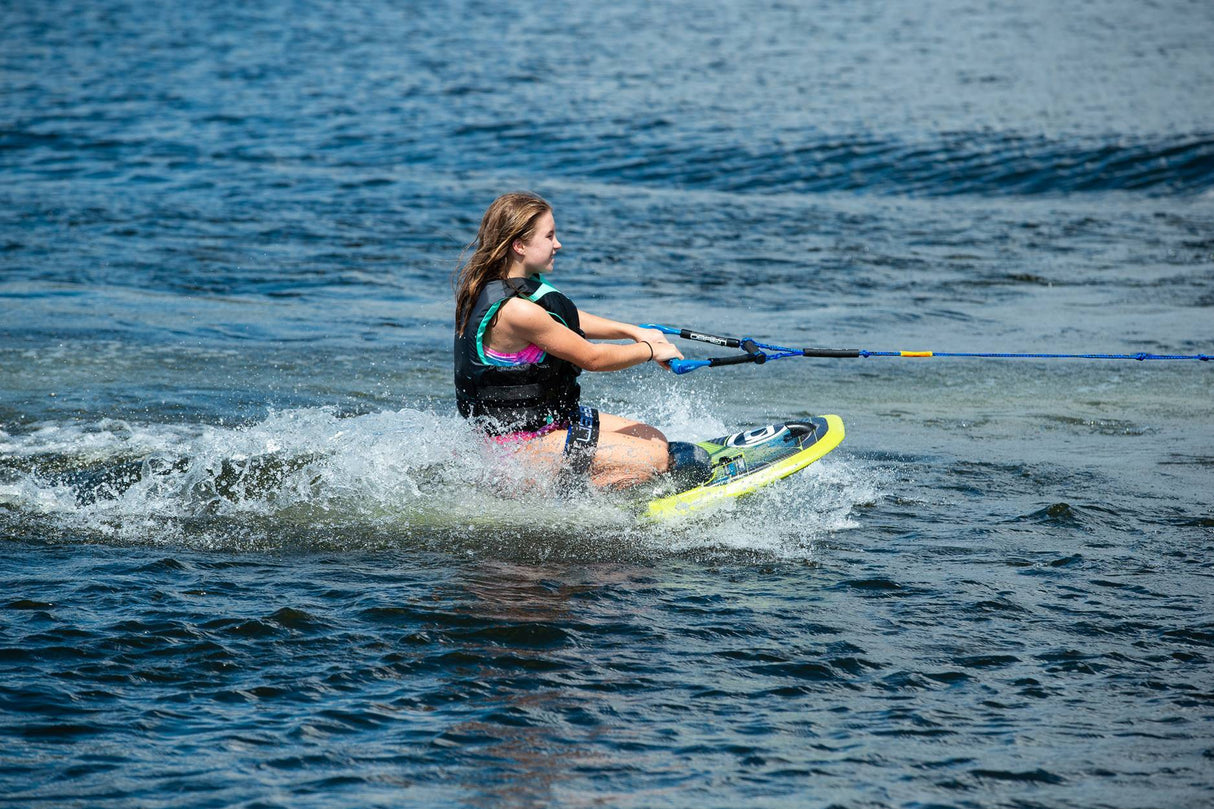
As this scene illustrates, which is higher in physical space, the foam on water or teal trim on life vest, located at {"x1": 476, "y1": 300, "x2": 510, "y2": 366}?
teal trim on life vest, located at {"x1": 476, "y1": 300, "x2": 510, "y2": 366}

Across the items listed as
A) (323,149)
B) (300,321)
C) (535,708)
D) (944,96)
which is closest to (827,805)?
(535,708)

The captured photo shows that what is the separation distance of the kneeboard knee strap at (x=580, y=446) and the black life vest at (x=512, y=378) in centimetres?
10

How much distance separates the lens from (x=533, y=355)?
6.71 meters

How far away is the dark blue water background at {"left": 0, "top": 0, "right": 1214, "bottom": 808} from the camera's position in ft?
15.1

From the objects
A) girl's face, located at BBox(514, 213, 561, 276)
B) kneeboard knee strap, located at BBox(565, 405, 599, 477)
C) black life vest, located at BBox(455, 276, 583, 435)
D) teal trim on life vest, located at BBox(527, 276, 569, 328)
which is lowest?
kneeboard knee strap, located at BBox(565, 405, 599, 477)

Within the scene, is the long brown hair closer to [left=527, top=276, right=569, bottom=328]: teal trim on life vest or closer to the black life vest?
the black life vest

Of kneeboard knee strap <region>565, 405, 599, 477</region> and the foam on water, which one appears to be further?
kneeboard knee strap <region>565, 405, 599, 477</region>

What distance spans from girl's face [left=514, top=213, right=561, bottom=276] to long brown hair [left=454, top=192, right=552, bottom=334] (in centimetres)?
2

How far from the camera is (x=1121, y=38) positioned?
33.2m

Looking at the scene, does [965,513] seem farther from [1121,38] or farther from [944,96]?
[1121,38]

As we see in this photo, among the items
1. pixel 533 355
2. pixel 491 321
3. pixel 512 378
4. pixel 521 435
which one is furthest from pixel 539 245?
pixel 521 435

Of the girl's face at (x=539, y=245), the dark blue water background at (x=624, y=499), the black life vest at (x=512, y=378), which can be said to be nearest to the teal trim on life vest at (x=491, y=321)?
the black life vest at (x=512, y=378)

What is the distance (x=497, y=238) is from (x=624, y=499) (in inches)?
60.5

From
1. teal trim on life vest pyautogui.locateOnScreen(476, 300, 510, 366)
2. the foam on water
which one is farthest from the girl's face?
the foam on water
